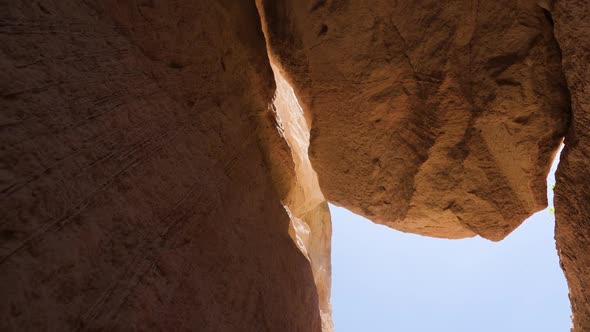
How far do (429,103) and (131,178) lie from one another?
3064mm

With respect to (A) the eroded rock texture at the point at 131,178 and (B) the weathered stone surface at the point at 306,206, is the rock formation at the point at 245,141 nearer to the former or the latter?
(A) the eroded rock texture at the point at 131,178

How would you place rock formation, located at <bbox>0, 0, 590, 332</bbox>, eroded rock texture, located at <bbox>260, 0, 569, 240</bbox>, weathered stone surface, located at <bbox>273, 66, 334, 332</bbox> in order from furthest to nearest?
1. weathered stone surface, located at <bbox>273, 66, 334, 332</bbox>
2. eroded rock texture, located at <bbox>260, 0, 569, 240</bbox>
3. rock formation, located at <bbox>0, 0, 590, 332</bbox>

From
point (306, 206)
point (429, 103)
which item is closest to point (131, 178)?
point (429, 103)

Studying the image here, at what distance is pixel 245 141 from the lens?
13.6 feet

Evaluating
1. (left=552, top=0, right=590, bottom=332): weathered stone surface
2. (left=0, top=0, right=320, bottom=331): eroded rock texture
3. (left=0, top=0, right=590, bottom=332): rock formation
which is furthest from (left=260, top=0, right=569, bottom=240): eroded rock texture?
(left=0, top=0, right=320, bottom=331): eroded rock texture

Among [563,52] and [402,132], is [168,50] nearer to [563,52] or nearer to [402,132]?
[402,132]

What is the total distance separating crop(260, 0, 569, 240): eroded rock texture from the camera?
11.5ft

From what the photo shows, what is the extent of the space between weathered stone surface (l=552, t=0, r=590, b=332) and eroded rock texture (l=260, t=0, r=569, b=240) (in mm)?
353

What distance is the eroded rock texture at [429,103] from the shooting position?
3.50 meters

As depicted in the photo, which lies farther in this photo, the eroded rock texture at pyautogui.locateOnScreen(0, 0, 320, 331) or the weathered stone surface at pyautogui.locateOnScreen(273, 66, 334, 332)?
the weathered stone surface at pyautogui.locateOnScreen(273, 66, 334, 332)

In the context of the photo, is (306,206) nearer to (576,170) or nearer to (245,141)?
(245,141)

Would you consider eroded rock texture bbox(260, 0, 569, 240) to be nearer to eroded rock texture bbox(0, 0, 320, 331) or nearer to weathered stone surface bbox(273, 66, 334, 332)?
Answer: eroded rock texture bbox(0, 0, 320, 331)

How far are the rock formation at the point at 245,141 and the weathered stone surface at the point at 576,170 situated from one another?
0.02 meters

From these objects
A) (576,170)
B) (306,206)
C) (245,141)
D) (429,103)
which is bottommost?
(306,206)
